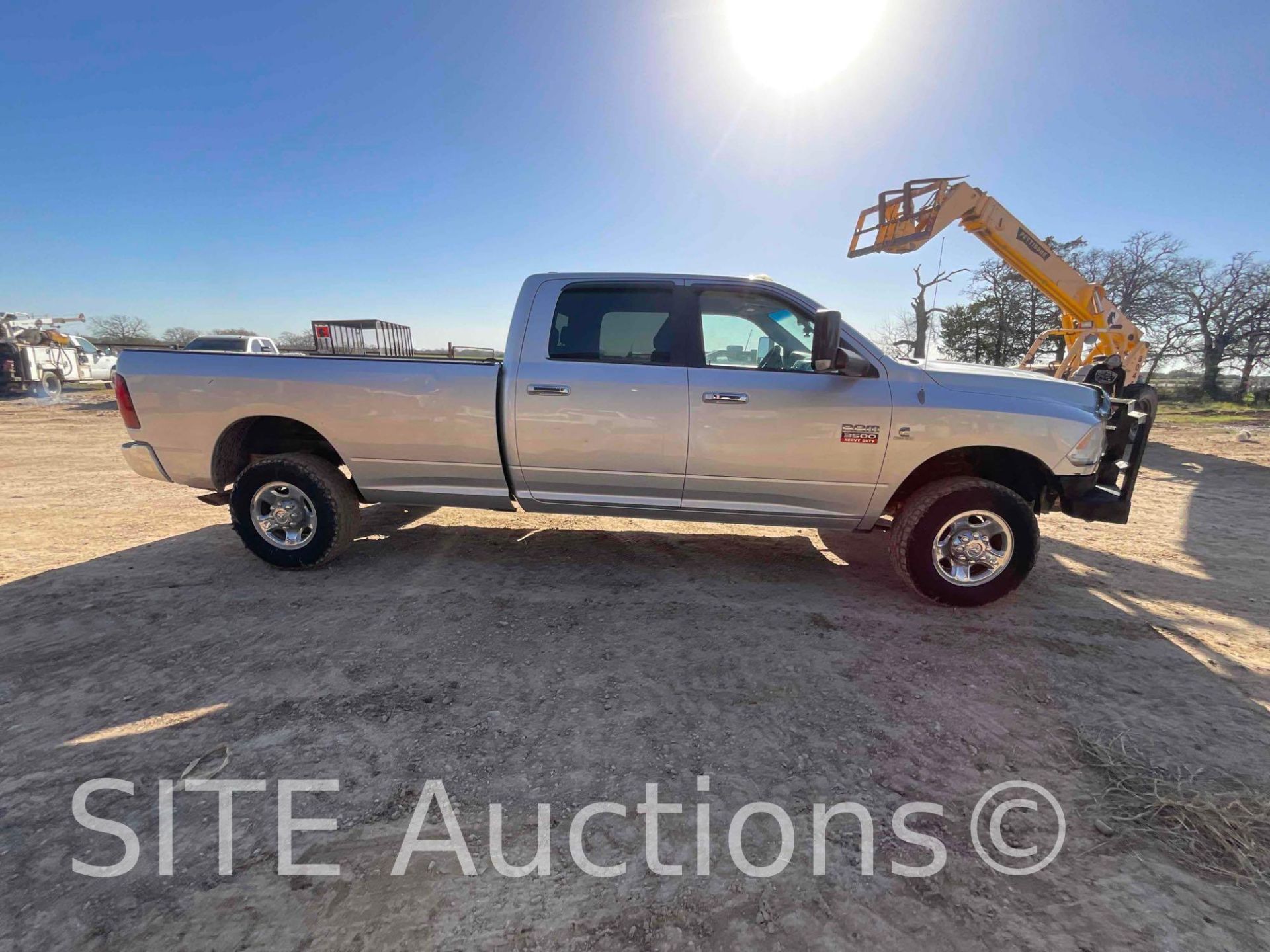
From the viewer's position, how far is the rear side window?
142 inches

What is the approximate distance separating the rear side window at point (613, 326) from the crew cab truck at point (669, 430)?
0.05 ft

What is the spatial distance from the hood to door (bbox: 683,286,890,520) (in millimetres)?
435

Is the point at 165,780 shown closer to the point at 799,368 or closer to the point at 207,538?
the point at 207,538

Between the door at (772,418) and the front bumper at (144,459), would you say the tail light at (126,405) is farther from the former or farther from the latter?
the door at (772,418)

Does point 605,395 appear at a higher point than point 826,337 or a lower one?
lower

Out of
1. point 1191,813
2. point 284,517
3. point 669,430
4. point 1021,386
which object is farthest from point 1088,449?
point 284,517

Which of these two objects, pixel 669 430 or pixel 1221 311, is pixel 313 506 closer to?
pixel 669 430

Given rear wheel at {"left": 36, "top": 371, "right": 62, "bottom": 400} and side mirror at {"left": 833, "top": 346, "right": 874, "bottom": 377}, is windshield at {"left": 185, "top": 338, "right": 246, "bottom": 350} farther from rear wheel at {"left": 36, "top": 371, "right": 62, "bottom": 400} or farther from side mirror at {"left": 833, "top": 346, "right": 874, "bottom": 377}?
side mirror at {"left": 833, "top": 346, "right": 874, "bottom": 377}

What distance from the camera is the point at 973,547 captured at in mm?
3377

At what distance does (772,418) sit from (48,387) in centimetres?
2390

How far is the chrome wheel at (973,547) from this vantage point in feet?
11.0

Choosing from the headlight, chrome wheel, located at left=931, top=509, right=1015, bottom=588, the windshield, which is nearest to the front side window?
chrome wheel, located at left=931, top=509, right=1015, bottom=588

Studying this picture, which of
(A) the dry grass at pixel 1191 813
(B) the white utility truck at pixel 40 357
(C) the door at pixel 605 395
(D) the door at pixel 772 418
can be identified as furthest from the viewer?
(B) the white utility truck at pixel 40 357

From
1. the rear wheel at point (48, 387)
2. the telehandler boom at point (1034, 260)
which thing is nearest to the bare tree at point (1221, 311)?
the telehandler boom at point (1034, 260)
